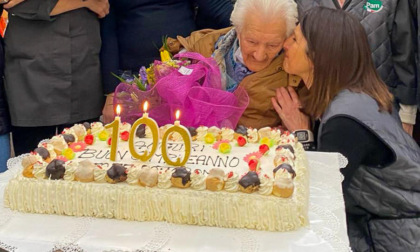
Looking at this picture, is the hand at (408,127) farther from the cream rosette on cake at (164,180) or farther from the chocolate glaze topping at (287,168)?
the cream rosette on cake at (164,180)

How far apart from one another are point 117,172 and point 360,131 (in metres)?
0.97

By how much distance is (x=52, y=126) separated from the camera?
113 inches

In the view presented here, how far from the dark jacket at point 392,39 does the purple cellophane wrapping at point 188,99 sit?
1.98 ft

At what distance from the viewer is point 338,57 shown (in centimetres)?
235

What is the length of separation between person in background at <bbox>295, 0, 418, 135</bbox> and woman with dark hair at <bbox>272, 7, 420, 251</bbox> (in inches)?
14.9

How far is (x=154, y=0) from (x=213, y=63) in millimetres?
567

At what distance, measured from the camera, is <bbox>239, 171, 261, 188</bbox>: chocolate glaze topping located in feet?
5.83

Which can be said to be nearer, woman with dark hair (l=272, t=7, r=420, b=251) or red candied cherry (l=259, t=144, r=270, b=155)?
red candied cherry (l=259, t=144, r=270, b=155)

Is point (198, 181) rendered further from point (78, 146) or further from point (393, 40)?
point (393, 40)

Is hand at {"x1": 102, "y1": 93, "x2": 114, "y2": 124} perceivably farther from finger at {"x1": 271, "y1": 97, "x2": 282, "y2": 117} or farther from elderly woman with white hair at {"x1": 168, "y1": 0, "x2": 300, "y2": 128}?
finger at {"x1": 271, "y1": 97, "x2": 282, "y2": 117}

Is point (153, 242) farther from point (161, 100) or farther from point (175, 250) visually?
point (161, 100)

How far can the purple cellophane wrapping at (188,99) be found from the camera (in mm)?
2336

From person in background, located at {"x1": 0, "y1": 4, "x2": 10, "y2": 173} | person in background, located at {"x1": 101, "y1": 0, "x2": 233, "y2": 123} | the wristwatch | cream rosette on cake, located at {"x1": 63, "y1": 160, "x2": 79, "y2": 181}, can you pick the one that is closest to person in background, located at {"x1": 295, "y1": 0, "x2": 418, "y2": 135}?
person in background, located at {"x1": 101, "y1": 0, "x2": 233, "y2": 123}

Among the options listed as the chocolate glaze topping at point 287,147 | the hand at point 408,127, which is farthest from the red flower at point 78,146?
the hand at point 408,127
